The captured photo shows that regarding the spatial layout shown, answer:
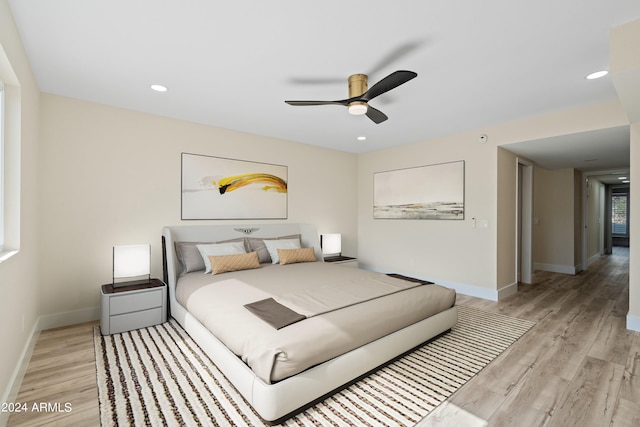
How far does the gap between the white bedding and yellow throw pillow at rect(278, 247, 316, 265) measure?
0.41 metres

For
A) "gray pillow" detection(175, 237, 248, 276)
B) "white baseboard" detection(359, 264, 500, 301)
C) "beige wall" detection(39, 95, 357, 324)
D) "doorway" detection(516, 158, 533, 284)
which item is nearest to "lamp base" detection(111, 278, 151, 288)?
"beige wall" detection(39, 95, 357, 324)

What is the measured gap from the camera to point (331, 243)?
5.30 m

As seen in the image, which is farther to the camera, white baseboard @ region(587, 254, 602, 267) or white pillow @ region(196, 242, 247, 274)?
white baseboard @ region(587, 254, 602, 267)

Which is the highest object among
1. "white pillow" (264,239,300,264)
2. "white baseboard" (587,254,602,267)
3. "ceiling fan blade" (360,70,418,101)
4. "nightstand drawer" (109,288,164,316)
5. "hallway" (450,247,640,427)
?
"ceiling fan blade" (360,70,418,101)

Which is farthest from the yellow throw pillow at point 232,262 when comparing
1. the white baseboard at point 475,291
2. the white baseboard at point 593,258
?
the white baseboard at point 593,258

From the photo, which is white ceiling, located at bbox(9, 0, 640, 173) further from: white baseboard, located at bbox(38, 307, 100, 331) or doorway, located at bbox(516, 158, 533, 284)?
white baseboard, located at bbox(38, 307, 100, 331)

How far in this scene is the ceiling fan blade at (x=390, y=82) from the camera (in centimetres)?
209

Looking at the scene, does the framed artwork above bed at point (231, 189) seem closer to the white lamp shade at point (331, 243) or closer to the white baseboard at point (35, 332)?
the white lamp shade at point (331, 243)

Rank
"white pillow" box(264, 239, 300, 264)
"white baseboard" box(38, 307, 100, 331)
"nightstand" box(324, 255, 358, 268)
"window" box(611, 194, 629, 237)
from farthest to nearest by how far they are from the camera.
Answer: "window" box(611, 194, 629, 237) < "nightstand" box(324, 255, 358, 268) < "white pillow" box(264, 239, 300, 264) < "white baseboard" box(38, 307, 100, 331)

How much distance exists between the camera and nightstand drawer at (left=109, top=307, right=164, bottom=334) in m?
2.96

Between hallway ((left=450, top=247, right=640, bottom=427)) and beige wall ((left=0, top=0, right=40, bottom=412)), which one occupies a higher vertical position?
beige wall ((left=0, top=0, right=40, bottom=412))

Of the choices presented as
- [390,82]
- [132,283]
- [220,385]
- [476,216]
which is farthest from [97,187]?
[476,216]

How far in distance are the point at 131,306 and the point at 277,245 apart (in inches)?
74.9

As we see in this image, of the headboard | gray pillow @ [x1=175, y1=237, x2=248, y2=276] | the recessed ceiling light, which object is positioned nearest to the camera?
the recessed ceiling light
